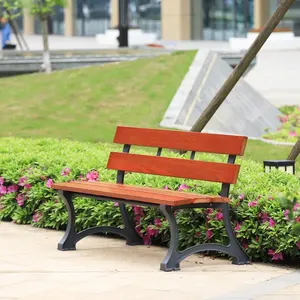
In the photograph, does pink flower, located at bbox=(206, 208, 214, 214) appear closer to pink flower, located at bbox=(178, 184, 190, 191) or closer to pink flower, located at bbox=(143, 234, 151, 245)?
pink flower, located at bbox=(178, 184, 190, 191)

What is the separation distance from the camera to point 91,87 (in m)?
18.2

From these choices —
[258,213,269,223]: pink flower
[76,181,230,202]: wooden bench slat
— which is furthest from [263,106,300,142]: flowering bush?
[258,213,269,223]: pink flower

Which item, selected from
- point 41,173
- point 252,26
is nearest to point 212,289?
point 41,173

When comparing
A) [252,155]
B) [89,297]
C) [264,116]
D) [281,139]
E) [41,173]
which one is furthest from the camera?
[264,116]

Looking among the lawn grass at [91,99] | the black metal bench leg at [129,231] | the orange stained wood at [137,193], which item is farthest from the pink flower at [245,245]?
the lawn grass at [91,99]

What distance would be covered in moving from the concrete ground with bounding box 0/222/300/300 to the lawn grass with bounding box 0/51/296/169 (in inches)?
275

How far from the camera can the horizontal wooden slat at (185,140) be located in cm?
701

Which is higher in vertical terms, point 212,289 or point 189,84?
point 212,289

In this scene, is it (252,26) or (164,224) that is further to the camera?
(252,26)

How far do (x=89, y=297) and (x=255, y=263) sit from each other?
165 centimetres

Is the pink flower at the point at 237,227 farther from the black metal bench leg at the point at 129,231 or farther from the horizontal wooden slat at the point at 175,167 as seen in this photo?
the black metal bench leg at the point at 129,231

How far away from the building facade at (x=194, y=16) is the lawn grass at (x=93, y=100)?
30.2 metres

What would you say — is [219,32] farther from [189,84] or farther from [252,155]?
[252,155]

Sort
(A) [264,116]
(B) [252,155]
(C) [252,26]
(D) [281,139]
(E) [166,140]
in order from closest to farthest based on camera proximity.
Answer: (E) [166,140] → (B) [252,155] → (D) [281,139] → (A) [264,116] → (C) [252,26]
